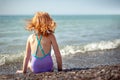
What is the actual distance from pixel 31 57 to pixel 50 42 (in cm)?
58

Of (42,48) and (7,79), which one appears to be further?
(42,48)

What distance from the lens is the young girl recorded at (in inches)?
226

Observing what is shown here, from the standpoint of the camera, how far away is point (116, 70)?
17.6 ft

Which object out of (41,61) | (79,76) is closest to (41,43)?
(41,61)

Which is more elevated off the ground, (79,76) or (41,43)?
(41,43)

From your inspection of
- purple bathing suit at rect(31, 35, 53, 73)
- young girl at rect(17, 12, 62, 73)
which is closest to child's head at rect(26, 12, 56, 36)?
young girl at rect(17, 12, 62, 73)

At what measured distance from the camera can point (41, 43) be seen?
5895mm

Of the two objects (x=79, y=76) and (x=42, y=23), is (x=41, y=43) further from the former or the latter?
(x=79, y=76)

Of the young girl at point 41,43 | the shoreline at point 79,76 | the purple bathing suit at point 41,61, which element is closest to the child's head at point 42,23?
the young girl at point 41,43

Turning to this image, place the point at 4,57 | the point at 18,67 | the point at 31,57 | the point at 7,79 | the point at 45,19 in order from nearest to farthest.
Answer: the point at 7,79, the point at 45,19, the point at 31,57, the point at 18,67, the point at 4,57

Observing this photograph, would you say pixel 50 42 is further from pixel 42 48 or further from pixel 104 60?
pixel 104 60

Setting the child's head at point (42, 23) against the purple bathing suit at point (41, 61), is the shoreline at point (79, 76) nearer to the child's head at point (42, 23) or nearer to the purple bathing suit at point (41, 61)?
the purple bathing suit at point (41, 61)

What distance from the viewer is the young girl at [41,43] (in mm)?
5750

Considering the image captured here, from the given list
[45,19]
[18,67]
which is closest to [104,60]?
[18,67]
